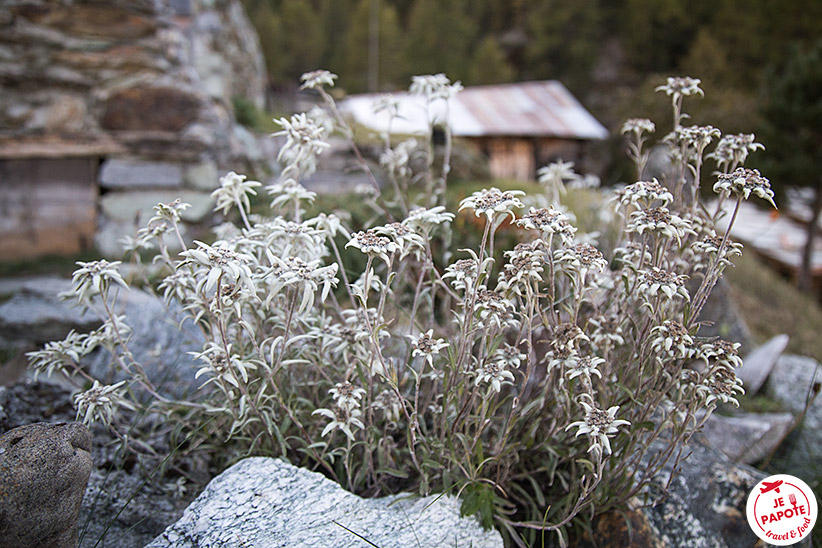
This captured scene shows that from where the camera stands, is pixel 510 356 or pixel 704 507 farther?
pixel 704 507

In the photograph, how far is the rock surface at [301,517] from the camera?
1.47m

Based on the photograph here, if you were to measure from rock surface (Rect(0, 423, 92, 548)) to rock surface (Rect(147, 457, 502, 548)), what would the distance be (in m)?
0.22

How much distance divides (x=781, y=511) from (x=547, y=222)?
1.13 meters

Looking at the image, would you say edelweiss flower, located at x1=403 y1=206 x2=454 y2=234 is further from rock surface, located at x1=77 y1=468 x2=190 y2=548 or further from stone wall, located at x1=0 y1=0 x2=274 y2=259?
stone wall, located at x1=0 y1=0 x2=274 y2=259

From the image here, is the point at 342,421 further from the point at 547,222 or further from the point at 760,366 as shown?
the point at 760,366

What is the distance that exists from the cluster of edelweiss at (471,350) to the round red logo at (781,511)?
0.26 metres

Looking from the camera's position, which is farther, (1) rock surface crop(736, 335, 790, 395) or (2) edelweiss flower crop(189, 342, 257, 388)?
(1) rock surface crop(736, 335, 790, 395)

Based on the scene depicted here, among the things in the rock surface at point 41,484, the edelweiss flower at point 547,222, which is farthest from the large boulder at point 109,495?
the edelweiss flower at point 547,222

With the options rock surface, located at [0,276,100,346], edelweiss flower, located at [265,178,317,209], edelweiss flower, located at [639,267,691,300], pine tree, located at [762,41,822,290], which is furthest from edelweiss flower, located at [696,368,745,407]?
pine tree, located at [762,41,822,290]

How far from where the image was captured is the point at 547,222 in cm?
147

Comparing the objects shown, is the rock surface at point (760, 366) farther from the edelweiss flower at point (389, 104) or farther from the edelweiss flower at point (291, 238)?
the edelweiss flower at point (291, 238)

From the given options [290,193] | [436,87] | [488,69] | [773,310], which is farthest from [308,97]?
[290,193]

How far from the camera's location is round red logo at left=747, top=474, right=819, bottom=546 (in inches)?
66.5

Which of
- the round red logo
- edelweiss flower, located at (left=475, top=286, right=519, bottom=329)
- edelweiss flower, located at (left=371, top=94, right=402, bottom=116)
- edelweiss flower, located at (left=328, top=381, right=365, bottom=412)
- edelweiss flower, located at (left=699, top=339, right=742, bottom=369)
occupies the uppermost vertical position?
edelweiss flower, located at (left=371, top=94, right=402, bottom=116)
